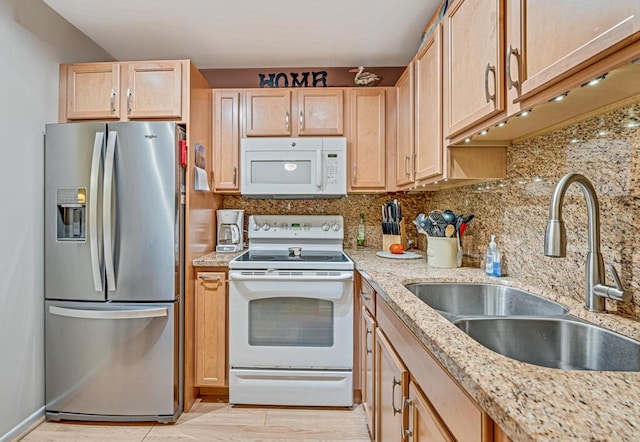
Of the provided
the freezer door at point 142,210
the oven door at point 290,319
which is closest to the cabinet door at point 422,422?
the oven door at point 290,319

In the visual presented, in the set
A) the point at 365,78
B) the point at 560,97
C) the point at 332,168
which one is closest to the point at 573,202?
the point at 560,97

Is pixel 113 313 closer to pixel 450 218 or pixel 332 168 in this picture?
pixel 332 168

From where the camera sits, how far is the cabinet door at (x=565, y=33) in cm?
66

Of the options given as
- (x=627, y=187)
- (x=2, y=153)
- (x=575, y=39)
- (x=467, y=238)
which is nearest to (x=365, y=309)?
(x=467, y=238)

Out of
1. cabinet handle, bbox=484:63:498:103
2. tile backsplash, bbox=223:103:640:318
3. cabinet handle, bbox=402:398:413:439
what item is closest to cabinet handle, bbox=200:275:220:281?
cabinet handle, bbox=402:398:413:439

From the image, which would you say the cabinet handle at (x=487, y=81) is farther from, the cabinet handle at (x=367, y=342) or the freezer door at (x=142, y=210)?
the freezer door at (x=142, y=210)

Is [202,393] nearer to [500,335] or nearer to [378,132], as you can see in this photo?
[500,335]

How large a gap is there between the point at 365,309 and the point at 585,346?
42.7 inches

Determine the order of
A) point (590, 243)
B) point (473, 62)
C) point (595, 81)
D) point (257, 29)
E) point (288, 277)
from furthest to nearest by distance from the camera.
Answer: point (257, 29)
point (288, 277)
point (473, 62)
point (590, 243)
point (595, 81)

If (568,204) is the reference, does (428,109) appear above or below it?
above

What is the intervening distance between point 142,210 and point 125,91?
0.85m

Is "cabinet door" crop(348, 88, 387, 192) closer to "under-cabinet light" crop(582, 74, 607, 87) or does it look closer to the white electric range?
the white electric range

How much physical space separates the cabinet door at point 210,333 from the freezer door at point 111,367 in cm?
22

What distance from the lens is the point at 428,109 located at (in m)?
1.79
